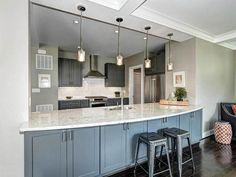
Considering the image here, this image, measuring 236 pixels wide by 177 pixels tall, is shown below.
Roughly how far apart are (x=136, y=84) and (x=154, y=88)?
4.39 ft

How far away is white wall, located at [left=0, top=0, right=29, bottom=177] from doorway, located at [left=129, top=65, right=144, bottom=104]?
15.0 ft

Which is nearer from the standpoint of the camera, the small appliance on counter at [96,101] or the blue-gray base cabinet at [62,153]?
the blue-gray base cabinet at [62,153]

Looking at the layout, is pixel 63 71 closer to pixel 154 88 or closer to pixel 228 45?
pixel 154 88

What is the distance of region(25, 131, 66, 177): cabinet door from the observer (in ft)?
5.46

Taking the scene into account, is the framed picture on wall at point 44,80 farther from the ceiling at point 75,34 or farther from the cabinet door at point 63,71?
the ceiling at point 75,34

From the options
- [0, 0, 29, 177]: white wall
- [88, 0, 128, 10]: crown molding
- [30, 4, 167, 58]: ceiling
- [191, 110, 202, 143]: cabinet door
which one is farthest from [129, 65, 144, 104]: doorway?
[0, 0, 29, 177]: white wall

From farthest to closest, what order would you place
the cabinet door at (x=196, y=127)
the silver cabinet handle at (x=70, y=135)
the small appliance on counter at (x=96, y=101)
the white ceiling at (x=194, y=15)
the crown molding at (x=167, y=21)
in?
the small appliance on counter at (x=96, y=101), the cabinet door at (x=196, y=127), the crown molding at (x=167, y=21), the white ceiling at (x=194, y=15), the silver cabinet handle at (x=70, y=135)

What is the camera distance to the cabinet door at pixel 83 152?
1854 mm

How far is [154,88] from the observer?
514 centimetres

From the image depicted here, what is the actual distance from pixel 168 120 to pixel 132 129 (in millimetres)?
897

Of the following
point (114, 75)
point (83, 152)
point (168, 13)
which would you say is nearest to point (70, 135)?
point (83, 152)

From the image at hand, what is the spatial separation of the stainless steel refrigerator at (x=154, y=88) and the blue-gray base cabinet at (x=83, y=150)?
253cm

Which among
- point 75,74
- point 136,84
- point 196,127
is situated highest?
point 75,74

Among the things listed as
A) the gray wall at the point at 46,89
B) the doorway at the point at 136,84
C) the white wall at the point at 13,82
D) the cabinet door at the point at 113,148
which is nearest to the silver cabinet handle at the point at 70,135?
the cabinet door at the point at 113,148
